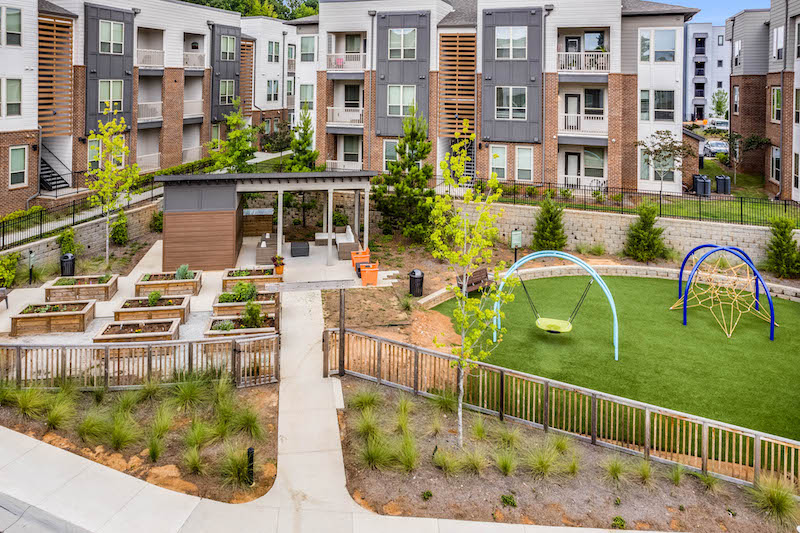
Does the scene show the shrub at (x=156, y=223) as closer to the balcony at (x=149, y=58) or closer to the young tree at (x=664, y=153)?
the balcony at (x=149, y=58)

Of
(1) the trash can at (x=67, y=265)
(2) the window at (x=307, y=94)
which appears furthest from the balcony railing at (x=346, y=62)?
(1) the trash can at (x=67, y=265)

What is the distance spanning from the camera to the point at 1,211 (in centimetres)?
2866

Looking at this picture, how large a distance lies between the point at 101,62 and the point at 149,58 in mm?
5027

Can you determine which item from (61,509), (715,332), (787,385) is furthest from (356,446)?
(715,332)

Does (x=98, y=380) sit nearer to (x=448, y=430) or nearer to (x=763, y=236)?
(x=448, y=430)

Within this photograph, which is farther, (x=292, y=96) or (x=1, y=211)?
(x=292, y=96)

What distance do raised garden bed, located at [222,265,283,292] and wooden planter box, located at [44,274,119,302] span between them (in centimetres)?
387

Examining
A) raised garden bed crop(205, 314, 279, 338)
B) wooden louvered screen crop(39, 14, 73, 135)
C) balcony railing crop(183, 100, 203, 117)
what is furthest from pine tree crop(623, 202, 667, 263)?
balcony railing crop(183, 100, 203, 117)

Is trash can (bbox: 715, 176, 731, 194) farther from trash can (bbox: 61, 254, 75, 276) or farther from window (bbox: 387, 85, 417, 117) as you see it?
trash can (bbox: 61, 254, 75, 276)

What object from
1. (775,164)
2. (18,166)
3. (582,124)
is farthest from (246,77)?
(775,164)

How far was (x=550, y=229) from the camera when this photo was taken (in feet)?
92.0

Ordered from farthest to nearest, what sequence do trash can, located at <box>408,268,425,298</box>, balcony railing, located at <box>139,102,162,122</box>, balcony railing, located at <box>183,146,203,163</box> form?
1. balcony railing, located at <box>183,146,203,163</box>
2. balcony railing, located at <box>139,102,162,122</box>
3. trash can, located at <box>408,268,425,298</box>

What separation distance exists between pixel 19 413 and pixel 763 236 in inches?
1078

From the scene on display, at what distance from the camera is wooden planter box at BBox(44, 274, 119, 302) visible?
19781 millimetres
